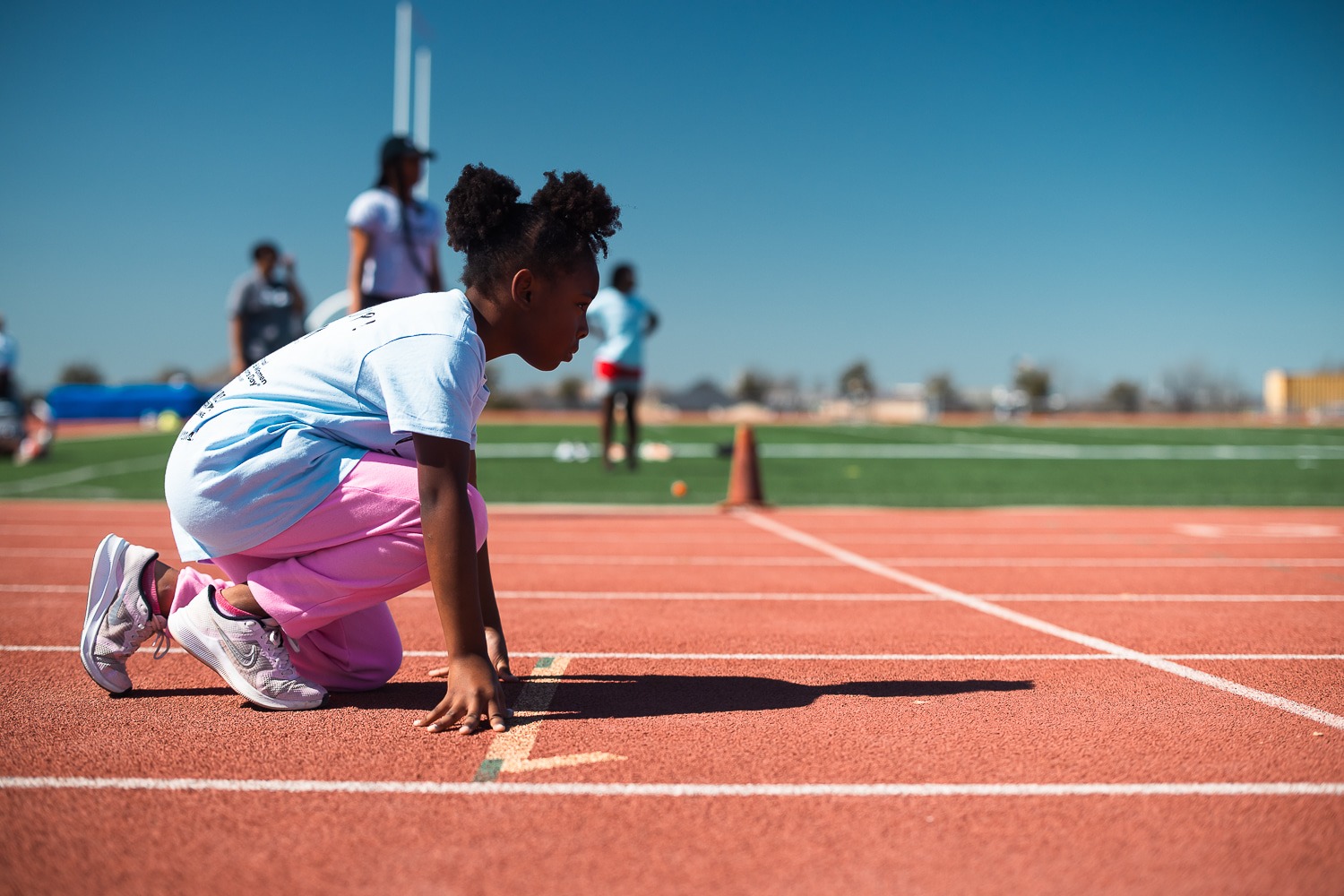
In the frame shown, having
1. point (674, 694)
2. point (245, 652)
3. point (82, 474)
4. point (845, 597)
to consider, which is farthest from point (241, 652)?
point (82, 474)

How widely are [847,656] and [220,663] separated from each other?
6.65ft

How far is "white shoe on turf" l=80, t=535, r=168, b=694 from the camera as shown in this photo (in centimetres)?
297

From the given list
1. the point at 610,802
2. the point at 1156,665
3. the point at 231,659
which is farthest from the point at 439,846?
the point at 1156,665

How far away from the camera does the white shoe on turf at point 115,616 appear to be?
297 centimetres

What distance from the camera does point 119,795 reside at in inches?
85.0

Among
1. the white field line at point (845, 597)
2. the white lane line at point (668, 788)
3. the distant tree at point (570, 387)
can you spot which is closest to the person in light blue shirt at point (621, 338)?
the white field line at point (845, 597)

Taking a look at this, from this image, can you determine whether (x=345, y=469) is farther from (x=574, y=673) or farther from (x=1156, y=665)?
(x=1156, y=665)

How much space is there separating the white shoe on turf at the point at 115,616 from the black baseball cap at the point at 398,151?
4127 mm

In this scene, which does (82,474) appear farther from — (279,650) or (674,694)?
(674,694)

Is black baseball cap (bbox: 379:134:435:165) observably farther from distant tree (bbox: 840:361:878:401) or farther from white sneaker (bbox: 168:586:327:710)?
distant tree (bbox: 840:361:878:401)

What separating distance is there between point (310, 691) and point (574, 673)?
85cm

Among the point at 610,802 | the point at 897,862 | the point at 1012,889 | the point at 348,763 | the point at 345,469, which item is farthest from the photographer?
the point at 345,469

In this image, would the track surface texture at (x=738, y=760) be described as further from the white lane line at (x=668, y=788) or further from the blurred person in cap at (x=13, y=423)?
the blurred person in cap at (x=13, y=423)

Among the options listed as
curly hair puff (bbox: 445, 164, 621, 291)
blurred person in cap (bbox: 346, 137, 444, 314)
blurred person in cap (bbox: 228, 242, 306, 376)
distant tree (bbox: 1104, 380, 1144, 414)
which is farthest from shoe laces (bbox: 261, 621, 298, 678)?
distant tree (bbox: 1104, 380, 1144, 414)
